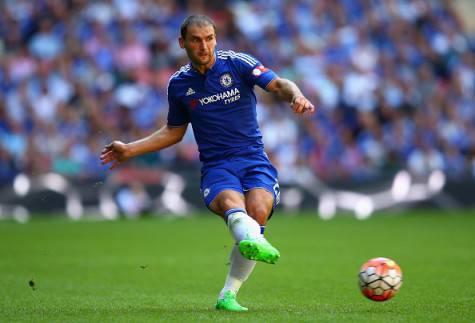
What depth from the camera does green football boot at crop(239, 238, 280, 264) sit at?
6801mm

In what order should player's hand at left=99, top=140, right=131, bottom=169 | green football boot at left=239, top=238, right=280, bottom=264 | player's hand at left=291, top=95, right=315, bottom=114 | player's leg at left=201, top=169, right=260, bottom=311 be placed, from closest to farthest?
green football boot at left=239, top=238, right=280, bottom=264
player's hand at left=291, top=95, right=315, bottom=114
player's leg at left=201, top=169, right=260, bottom=311
player's hand at left=99, top=140, right=131, bottom=169

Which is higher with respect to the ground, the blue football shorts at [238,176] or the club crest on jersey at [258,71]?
the club crest on jersey at [258,71]

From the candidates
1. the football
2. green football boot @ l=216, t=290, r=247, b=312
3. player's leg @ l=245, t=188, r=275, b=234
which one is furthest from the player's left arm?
green football boot @ l=216, t=290, r=247, b=312

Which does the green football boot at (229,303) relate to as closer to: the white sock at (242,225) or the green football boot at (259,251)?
the white sock at (242,225)

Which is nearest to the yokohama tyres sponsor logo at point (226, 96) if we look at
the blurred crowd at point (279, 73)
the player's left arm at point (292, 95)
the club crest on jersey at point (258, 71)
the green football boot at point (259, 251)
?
the club crest on jersey at point (258, 71)

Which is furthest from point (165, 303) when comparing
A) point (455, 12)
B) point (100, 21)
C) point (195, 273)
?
point (455, 12)

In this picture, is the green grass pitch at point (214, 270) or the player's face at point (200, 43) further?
the green grass pitch at point (214, 270)

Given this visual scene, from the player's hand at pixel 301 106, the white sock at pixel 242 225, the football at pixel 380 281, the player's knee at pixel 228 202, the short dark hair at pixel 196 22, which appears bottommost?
the football at pixel 380 281

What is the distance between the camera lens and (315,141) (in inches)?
890

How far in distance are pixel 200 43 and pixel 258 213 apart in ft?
4.93

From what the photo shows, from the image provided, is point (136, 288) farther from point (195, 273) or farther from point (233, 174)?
point (233, 174)

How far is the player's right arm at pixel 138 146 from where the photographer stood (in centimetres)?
820

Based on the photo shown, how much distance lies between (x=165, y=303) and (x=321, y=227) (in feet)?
35.6

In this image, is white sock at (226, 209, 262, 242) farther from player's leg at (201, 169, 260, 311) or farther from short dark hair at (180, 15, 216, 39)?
short dark hair at (180, 15, 216, 39)
